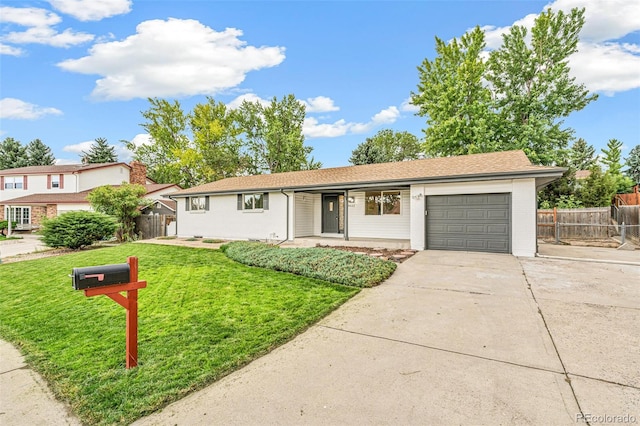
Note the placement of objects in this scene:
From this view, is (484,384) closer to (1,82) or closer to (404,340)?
(404,340)

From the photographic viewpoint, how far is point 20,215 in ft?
77.0

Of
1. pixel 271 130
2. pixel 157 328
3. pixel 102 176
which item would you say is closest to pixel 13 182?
pixel 102 176

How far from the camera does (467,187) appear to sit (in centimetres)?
972

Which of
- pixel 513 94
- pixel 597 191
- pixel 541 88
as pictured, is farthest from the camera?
pixel 513 94

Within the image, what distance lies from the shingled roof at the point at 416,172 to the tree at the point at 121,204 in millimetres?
3754

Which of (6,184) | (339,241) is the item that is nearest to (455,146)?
(339,241)

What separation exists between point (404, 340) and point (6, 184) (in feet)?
121

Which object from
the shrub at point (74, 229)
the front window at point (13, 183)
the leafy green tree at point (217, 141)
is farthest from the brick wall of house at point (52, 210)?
the shrub at point (74, 229)

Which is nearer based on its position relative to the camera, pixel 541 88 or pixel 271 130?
pixel 541 88

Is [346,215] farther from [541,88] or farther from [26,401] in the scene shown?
[541,88]

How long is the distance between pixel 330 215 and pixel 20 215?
2567 cm

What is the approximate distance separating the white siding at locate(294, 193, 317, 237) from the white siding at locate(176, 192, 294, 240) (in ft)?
1.36

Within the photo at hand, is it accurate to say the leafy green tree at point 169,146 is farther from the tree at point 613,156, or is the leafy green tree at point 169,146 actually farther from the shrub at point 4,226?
the tree at point 613,156

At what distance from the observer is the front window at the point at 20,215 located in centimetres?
2331
